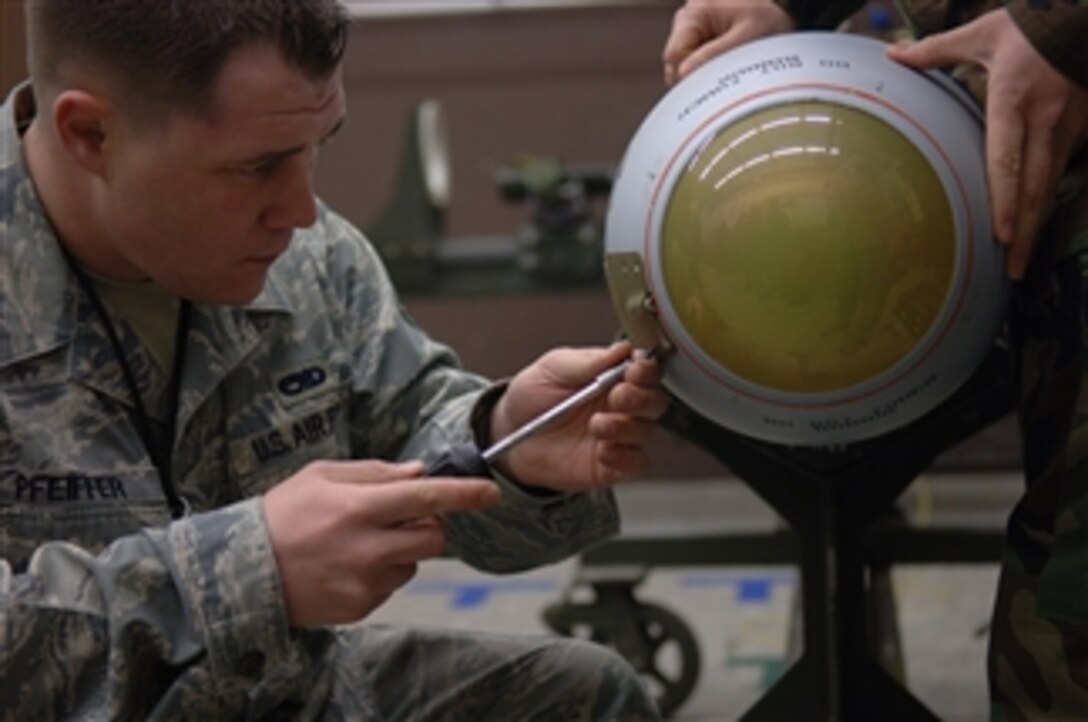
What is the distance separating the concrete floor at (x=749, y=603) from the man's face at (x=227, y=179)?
130 cm

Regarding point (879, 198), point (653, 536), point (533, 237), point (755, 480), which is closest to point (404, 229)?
point (533, 237)

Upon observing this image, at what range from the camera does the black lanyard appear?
4.21 ft

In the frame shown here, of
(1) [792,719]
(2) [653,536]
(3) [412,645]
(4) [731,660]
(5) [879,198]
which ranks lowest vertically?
(4) [731,660]

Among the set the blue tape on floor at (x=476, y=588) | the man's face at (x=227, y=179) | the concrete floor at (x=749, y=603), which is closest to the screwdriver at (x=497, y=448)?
the man's face at (x=227, y=179)

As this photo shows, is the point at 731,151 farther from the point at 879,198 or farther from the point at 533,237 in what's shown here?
the point at 533,237

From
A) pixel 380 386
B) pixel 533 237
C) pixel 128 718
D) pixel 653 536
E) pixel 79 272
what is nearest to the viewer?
pixel 128 718

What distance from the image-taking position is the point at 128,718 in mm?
1160

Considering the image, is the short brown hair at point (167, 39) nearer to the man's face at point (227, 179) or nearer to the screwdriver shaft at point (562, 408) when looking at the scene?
the man's face at point (227, 179)

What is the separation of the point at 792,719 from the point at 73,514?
797 mm

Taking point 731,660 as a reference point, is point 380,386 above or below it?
above

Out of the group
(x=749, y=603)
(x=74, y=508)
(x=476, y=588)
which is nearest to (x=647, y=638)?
(x=749, y=603)

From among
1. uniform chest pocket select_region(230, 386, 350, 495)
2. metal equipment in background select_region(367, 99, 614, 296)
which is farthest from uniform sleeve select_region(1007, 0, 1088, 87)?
metal equipment in background select_region(367, 99, 614, 296)

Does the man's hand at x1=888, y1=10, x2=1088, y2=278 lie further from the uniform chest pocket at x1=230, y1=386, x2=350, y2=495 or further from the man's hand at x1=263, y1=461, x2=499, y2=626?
the uniform chest pocket at x1=230, y1=386, x2=350, y2=495

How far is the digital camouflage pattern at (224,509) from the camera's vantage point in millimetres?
1146
